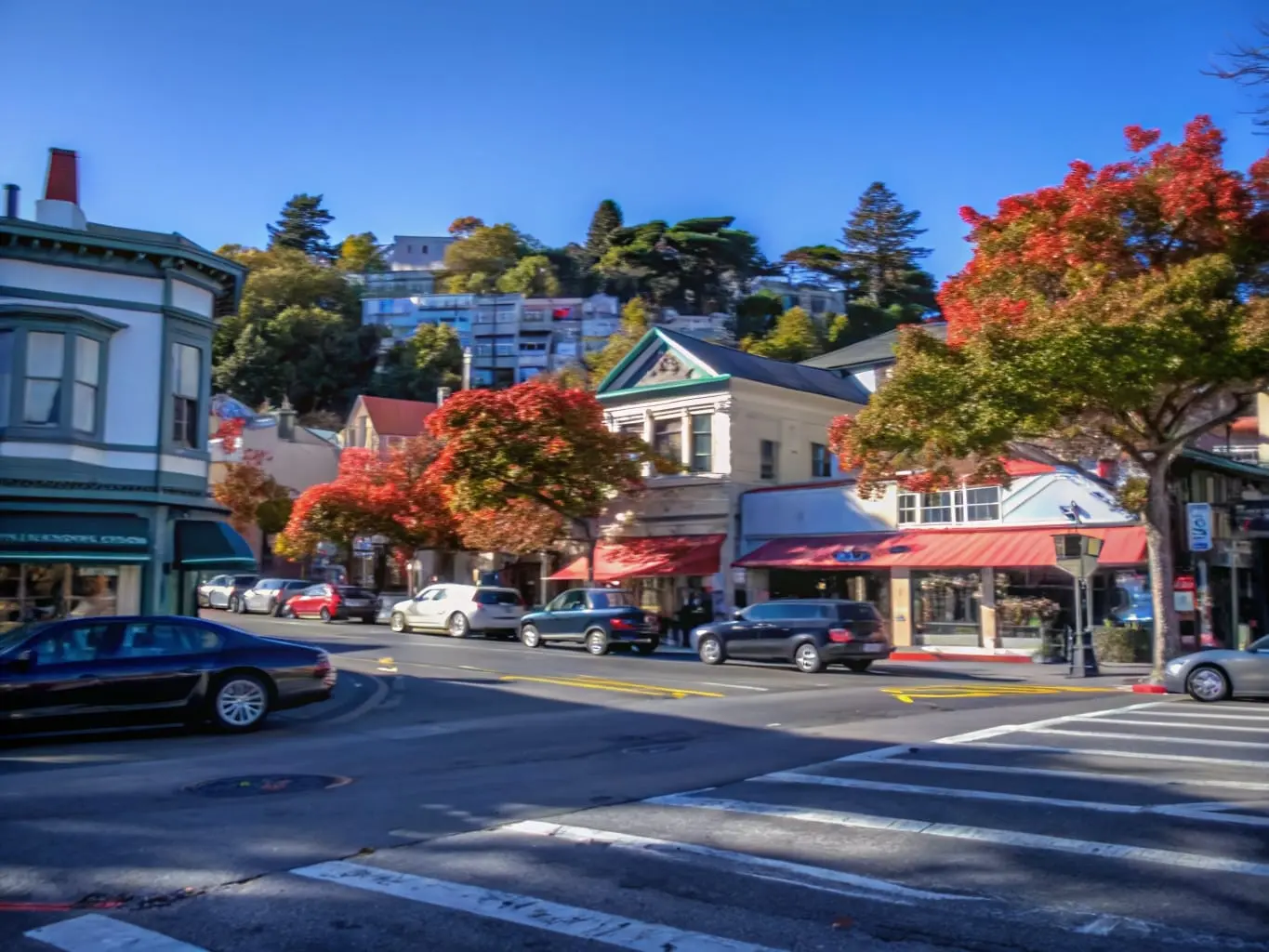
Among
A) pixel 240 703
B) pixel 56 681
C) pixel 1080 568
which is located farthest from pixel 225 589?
pixel 56 681

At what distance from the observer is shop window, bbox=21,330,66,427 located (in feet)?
61.7

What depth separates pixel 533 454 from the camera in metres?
34.6

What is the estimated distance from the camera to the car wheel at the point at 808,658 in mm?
24141

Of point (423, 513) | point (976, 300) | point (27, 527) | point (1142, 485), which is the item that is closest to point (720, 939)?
point (27, 527)

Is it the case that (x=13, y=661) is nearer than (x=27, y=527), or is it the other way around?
(x=13, y=661)

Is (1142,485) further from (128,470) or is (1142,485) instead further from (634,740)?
(128,470)

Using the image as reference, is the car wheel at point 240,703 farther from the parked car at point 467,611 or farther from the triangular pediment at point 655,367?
the triangular pediment at point 655,367

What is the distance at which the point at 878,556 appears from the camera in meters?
31.9

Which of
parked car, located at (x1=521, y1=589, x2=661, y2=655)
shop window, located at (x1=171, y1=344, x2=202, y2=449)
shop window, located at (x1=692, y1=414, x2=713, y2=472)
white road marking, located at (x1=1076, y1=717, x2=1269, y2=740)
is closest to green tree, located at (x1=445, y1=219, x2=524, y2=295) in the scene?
shop window, located at (x1=692, y1=414, x2=713, y2=472)

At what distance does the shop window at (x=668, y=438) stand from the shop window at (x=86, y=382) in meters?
20.4

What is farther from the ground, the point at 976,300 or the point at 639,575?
the point at 976,300

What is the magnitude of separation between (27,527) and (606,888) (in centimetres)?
1546

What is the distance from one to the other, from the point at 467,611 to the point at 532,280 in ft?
287

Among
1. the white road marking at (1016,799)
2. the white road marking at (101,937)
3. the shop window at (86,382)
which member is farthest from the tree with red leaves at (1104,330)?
the white road marking at (101,937)
